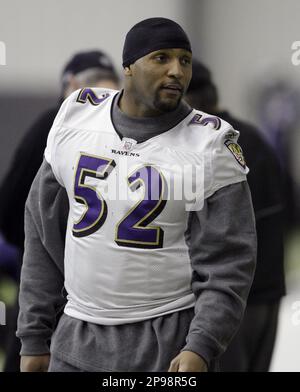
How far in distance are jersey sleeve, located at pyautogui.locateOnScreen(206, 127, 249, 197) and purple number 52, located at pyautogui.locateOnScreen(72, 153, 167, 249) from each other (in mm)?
150

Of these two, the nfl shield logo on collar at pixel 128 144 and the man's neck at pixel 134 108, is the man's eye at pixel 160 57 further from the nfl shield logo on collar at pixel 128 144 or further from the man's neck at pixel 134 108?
the nfl shield logo on collar at pixel 128 144

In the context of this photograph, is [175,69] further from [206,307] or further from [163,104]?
[206,307]

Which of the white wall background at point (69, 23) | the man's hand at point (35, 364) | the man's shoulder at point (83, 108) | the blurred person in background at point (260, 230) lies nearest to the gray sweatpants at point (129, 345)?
the man's hand at point (35, 364)

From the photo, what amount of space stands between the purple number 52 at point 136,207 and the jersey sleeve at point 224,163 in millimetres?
150

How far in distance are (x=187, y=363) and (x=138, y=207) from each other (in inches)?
18.6

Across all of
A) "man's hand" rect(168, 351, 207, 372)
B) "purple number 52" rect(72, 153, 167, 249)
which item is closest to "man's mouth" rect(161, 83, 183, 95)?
"purple number 52" rect(72, 153, 167, 249)

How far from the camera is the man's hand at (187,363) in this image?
3.32 metres

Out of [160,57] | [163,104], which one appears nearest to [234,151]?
[163,104]

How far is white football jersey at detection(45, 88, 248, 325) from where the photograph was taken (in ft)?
11.2

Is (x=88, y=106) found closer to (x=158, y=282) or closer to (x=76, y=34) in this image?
(x=158, y=282)

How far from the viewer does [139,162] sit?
347cm

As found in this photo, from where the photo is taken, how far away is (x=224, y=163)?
3443 mm

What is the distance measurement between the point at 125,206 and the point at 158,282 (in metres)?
0.24

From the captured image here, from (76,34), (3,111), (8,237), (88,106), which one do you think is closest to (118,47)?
(76,34)
